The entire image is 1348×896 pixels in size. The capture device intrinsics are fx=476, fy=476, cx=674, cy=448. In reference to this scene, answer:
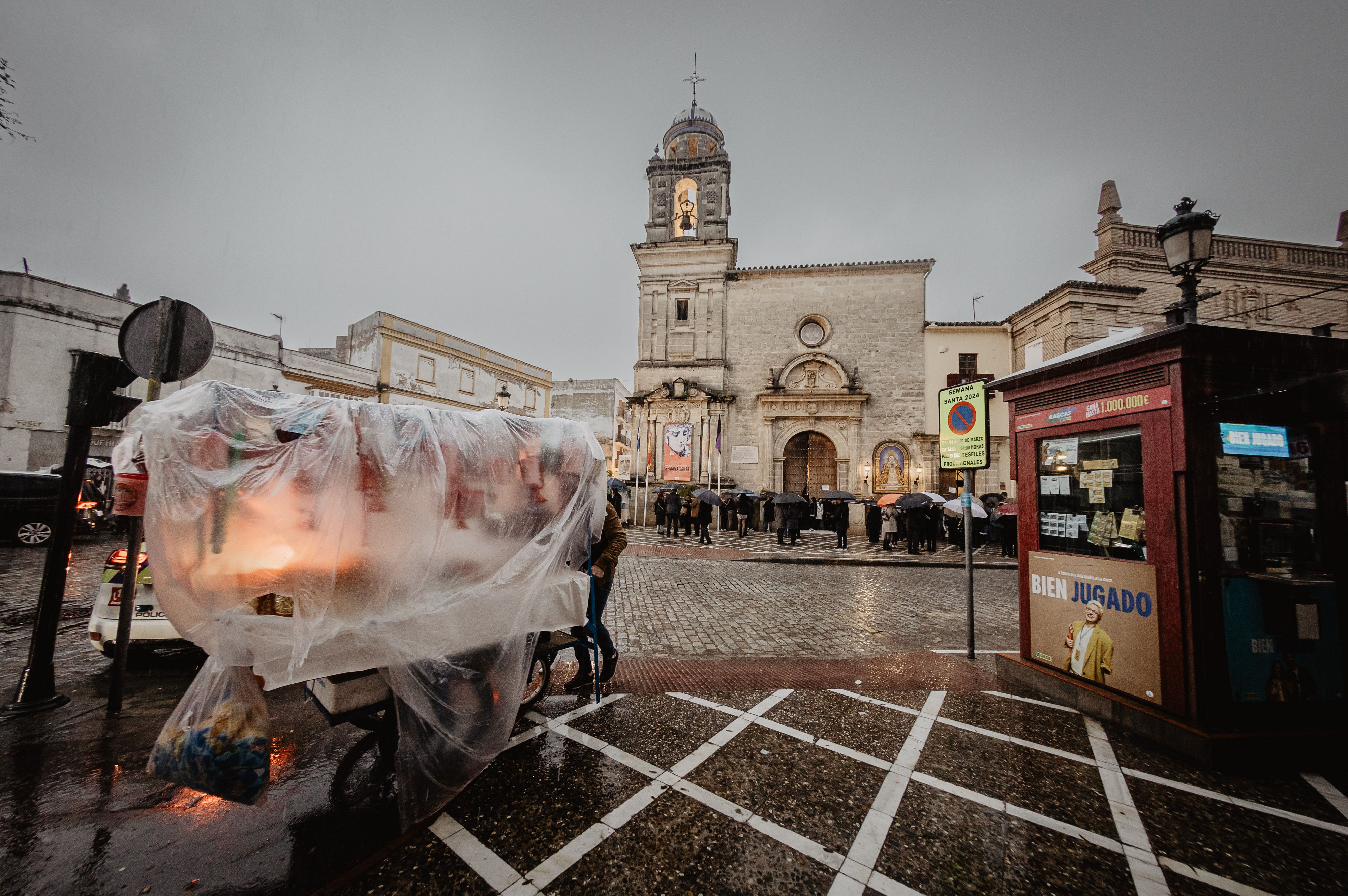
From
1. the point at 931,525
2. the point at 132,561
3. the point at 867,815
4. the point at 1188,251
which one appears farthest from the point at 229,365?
the point at 1188,251

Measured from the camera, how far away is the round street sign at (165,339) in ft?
12.0

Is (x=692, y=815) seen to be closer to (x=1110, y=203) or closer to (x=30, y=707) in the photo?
(x=30, y=707)

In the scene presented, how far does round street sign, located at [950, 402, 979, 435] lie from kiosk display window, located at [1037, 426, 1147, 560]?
3.16ft

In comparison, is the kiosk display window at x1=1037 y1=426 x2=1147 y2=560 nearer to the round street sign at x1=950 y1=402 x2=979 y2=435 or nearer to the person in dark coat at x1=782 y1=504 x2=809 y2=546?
the round street sign at x1=950 y1=402 x2=979 y2=435

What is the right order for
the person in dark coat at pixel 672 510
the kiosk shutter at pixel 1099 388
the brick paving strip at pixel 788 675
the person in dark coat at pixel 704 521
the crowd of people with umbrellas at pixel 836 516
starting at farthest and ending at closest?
the person in dark coat at pixel 672 510 < the person in dark coat at pixel 704 521 < the crowd of people with umbrellas at pixel 836 516 < the brick paving strip at pixel 788 675 < the kiosk shutter at pixel 1099 388

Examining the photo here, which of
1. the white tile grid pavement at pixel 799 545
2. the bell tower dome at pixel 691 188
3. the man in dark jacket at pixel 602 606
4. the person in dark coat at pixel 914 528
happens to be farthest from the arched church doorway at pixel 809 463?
the man in dark jacket at pixel 602 606

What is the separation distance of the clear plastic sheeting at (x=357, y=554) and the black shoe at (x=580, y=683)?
1.19 meters

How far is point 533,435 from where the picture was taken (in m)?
3.59

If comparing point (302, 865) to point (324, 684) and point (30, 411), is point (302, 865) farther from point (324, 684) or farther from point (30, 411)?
point (30, 411)

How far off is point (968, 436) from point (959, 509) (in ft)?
33.2

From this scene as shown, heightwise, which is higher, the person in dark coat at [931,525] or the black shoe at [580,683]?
the person in dark coat at [931,525]

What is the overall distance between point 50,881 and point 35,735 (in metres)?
1.94

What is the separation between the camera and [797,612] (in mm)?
7238

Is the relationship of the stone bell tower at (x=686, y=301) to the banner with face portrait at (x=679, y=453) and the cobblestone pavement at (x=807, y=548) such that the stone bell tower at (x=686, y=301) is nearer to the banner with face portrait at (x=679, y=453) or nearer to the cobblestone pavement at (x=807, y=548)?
the banner with face portrait at (x=679, y=453)
